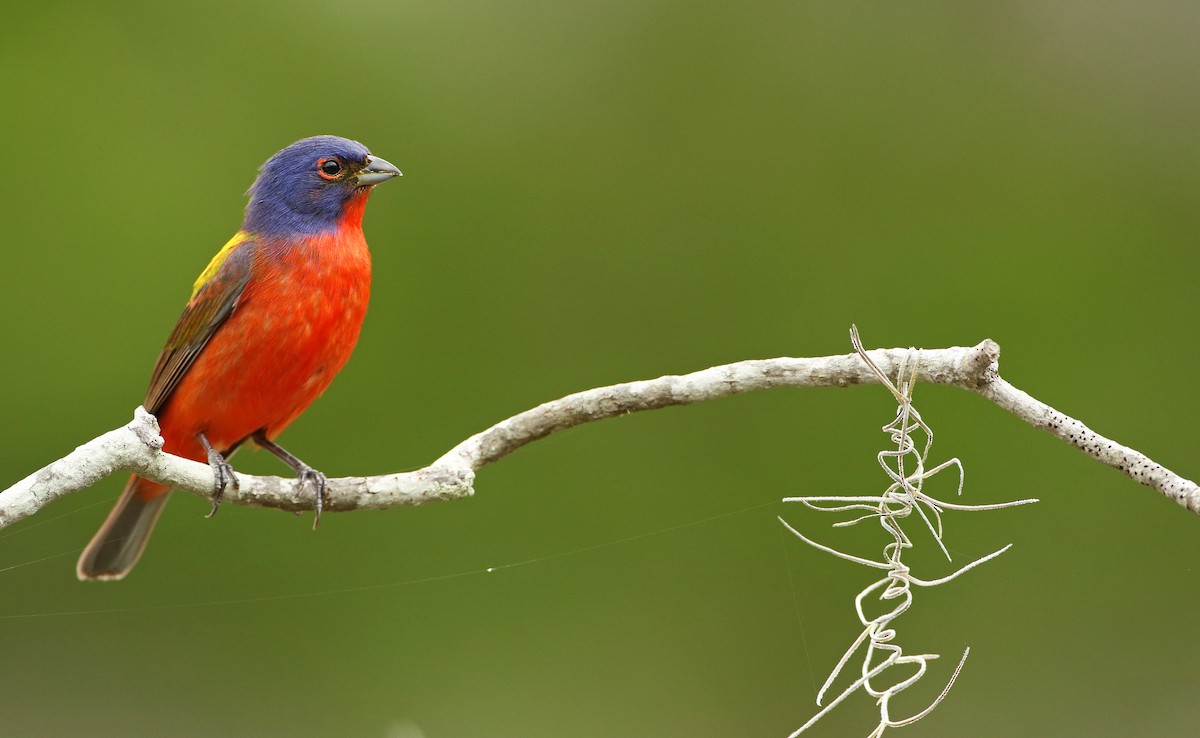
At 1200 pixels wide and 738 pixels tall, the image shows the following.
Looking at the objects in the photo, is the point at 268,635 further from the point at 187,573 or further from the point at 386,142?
the point at 386,142

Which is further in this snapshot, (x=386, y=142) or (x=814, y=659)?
(x=386, y=142)

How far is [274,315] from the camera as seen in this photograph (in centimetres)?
365

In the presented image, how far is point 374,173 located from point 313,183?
0.20m

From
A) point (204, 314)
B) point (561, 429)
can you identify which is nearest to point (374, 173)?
point (204, 314)

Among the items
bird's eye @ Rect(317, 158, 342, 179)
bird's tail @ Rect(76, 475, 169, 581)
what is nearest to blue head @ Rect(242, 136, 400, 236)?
bird's eye @ Rect(317, 158, 342, 179)

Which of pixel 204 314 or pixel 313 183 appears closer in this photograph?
pixel 204 314

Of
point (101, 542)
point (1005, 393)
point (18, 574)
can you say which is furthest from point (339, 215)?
point (18, 574)


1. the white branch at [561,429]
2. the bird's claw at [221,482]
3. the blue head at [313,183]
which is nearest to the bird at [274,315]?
the blue head at [313,183]

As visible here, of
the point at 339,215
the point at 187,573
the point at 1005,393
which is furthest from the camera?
the point at 187,573

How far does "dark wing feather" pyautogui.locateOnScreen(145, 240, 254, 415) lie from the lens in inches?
Result: 147

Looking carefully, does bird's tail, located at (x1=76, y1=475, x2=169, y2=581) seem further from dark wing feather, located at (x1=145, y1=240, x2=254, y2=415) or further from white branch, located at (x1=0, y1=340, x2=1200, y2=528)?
white branch, located at (x1=0, y1=340, x2=1200, y2=528)

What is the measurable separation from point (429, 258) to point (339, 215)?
1920 millimetres

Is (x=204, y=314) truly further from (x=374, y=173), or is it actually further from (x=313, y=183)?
(x=374, y=173)

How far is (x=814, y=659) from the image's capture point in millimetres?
5453
